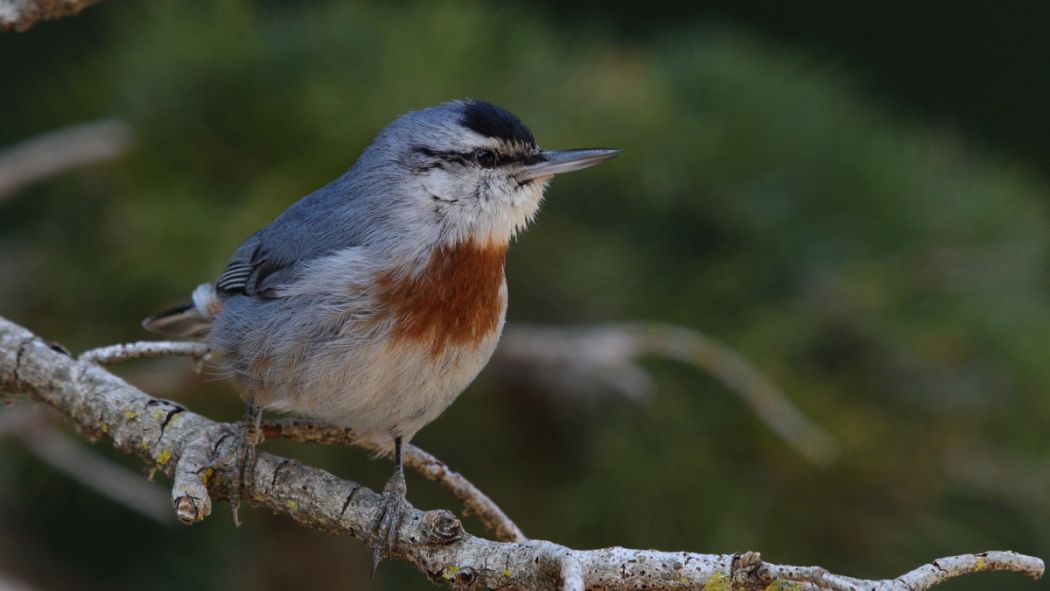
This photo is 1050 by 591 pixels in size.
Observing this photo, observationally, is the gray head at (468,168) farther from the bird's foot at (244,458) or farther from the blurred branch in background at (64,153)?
the blurred branch in background at (64,153)

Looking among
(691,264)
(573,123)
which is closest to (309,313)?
(573,123)

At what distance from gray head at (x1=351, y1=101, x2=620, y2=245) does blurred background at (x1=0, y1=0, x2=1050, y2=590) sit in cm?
56

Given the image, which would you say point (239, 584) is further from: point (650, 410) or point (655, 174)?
point (655, 174)

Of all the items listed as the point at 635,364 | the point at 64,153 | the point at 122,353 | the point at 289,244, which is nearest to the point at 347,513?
the point at 122,353

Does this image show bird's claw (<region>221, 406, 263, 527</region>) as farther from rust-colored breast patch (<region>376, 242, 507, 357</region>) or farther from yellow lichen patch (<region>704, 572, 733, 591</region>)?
yellow lichen patch (<region>704, 572, 733, 591</region>)

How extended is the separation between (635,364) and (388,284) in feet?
3.37

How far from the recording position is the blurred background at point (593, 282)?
284 centimetres

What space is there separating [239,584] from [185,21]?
166 centimetres

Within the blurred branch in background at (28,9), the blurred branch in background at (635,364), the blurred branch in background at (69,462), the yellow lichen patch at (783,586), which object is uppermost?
the blurred branch in background at (635,364)

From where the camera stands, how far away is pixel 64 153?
2902 mm

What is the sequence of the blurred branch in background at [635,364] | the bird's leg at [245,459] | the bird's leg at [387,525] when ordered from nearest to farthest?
the bird's leg at [387,525] < the bird's leg at [245,459] < the blurred branch in background at [635,364]

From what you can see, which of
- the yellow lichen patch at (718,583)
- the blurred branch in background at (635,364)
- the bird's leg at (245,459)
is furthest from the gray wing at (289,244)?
the yellow lichen patch at (718,583)

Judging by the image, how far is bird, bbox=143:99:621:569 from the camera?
203cm

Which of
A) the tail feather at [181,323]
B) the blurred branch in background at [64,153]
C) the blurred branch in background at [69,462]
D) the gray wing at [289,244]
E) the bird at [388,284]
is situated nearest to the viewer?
the bird at [388,284]
